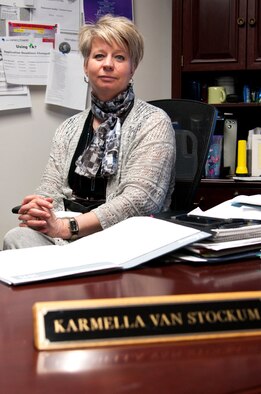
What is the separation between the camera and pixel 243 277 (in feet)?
3.01

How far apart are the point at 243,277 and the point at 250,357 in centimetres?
32

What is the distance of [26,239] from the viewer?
1.73 meters

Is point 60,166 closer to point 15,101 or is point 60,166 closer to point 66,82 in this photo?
point 15,101

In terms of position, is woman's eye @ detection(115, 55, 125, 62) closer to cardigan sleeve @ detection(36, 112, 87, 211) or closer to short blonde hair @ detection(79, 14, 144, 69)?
short blonde hair @ detection(79, 14, 144, 69)

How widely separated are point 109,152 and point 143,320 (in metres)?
1.38

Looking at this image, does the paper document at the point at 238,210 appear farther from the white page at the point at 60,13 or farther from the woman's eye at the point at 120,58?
the white page at the point at 60,13

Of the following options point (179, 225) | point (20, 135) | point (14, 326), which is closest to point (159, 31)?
point (20, 135)

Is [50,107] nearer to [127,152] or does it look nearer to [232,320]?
[127,152]

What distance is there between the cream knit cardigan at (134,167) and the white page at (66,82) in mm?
807

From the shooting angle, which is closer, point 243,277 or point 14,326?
point 14,326

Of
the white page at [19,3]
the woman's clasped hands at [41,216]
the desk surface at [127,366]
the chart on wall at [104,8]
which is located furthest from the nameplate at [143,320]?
the chart on wall at [104,8]

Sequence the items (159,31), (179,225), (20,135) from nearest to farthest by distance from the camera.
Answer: (179,225)
(20,135)
(159,31)

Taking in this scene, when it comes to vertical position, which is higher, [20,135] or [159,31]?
[159,31]

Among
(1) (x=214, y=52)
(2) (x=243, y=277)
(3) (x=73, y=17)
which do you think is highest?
(3) (x=73, y=17)
